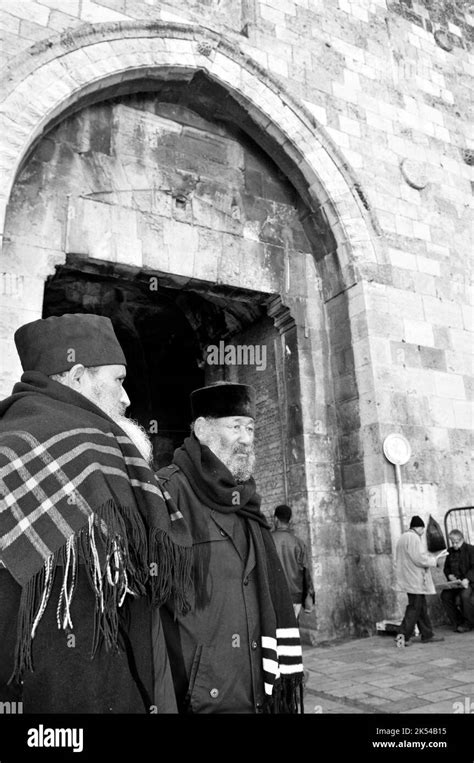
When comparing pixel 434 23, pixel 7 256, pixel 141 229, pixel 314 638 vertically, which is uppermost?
→ pixel 434 23

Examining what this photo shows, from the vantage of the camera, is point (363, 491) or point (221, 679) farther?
point (363, 491)

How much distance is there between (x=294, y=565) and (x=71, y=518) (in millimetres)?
4549

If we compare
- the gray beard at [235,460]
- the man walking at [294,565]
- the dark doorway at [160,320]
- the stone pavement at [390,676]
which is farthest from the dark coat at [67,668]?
the dark doorway at [160,320]

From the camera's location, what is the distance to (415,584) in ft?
21.4

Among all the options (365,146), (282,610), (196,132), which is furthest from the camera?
(365,146)

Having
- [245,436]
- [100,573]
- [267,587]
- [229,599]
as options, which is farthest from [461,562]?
[100,573]

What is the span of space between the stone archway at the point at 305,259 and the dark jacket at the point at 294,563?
5.41 ft

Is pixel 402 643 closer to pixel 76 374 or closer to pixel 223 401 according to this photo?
pixel 223 401

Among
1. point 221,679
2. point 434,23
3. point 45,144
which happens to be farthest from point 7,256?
point 434,23

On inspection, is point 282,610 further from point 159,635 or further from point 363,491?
point 363,491

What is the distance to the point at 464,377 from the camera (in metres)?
8.66

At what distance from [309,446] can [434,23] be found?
26.4ft

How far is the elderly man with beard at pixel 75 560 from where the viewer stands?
1.50 metres

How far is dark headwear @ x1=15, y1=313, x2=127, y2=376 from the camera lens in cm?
194
